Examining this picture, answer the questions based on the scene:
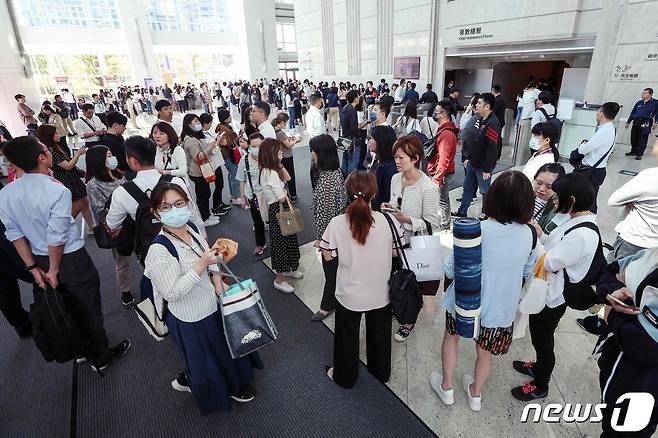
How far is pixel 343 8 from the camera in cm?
1623

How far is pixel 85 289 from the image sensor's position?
256 cm

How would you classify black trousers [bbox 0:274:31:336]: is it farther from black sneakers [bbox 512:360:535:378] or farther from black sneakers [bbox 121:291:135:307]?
black sneakers [bbox 512:360:535:378]

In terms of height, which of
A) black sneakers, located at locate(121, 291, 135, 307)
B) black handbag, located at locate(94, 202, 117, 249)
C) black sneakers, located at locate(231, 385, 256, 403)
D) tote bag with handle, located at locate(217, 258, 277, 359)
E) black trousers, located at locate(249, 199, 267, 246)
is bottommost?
black sneakers, located at locate(231, 385, 256, 403)

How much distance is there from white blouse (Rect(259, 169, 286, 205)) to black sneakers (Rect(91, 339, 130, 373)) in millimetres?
1778

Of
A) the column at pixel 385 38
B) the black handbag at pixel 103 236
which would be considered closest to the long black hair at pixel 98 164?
the black handbag at pixel 103 236

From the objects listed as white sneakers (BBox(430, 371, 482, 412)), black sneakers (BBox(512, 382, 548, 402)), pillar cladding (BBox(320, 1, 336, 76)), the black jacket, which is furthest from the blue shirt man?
pillar cladding (BBox(320, 1, 336, 76))

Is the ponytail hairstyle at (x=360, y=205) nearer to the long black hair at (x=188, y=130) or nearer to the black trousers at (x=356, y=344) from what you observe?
the black trousers at (x=356, y=344)

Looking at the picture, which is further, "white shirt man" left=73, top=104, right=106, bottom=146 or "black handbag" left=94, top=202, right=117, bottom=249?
"white shirt man" left=73, top=104, right=106, bottom=146

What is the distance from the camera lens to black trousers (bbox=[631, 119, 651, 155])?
751 cm

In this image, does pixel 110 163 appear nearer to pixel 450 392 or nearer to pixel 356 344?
pixel 356 344

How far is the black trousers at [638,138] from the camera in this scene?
7.51 m

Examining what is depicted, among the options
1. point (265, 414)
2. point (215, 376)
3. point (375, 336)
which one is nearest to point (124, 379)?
point (215, 376)

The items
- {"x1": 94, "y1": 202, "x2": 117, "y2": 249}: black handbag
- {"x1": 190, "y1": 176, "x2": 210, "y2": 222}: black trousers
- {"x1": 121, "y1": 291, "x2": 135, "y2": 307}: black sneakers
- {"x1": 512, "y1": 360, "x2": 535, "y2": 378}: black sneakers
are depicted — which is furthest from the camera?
{"x1": 190, "y1": 176, "x2": 210, "y2": 222}: black trousers

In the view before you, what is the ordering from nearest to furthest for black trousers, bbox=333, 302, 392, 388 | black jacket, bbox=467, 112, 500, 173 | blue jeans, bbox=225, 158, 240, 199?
black trousers, bbox=333, 302, 392, 388, black jacket, bbox=467, 112, 500, 173, blue jeans, bbox=225, 158, 240, 199
